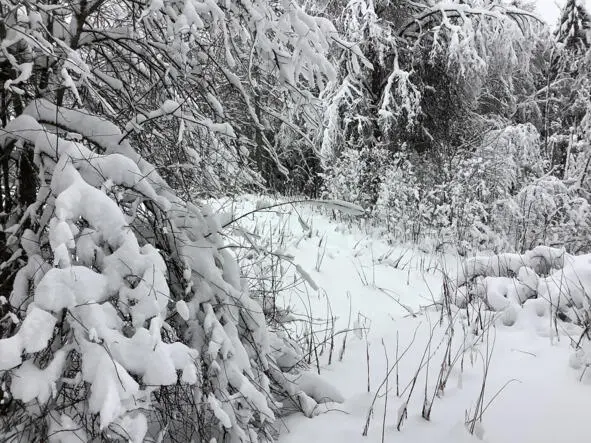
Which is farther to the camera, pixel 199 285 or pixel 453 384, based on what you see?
pixel 453 384

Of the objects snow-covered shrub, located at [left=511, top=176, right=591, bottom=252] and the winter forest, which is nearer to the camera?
the winter forest

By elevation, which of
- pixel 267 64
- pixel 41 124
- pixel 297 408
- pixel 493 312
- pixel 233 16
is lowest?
pixel 297 408

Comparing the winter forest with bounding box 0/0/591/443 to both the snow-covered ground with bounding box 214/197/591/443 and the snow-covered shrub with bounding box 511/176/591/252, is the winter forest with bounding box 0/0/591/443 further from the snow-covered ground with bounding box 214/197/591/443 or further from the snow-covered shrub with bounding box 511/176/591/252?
the snow-covered shrub with bounding box 511/176/591/252

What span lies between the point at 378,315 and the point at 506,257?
1.12m

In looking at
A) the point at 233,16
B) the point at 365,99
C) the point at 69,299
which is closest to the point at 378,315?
the point at 233,16

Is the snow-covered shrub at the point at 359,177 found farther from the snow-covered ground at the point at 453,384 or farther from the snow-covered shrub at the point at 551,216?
the snow-covered ground at the point at 453,384

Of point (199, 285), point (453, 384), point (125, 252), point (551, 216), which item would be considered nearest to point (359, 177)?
point (551, 216)

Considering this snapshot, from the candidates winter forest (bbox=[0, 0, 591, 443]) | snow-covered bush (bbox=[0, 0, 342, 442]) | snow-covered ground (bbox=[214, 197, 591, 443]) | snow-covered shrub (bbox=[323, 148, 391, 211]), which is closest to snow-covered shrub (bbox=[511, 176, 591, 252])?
snow-covered shrub (bbox=[323, 148, 391, 211])

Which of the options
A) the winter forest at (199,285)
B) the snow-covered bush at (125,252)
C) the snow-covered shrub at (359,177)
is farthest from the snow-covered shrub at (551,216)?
the snow-covered bush at (125,252)

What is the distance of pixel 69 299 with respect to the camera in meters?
1.15

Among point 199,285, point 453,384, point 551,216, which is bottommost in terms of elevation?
point 453,384

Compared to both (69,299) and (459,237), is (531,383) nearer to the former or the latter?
(69,299)

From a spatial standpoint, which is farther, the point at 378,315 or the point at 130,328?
the point at 378,315

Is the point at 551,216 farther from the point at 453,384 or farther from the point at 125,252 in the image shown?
the point at 125,252
